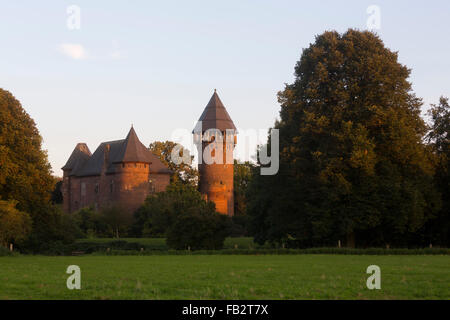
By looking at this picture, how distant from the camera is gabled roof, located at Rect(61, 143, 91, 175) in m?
99.2

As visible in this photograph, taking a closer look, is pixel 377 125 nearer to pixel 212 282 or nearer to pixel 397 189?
pixel 397 189

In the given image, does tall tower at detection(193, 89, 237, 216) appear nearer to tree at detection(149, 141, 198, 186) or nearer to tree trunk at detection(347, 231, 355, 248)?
tree at detection(149, 141, 198, 186)

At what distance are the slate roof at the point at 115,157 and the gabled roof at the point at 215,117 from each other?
853cm

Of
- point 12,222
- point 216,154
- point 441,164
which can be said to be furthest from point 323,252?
point 216,154

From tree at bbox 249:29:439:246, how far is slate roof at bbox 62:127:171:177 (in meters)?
52.5

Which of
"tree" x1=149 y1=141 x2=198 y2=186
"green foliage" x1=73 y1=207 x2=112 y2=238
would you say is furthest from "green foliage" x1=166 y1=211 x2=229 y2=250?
"tree" x1=149 y1=141 x2=198 y2=186

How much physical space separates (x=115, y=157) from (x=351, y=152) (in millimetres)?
62249

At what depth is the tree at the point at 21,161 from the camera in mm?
37938

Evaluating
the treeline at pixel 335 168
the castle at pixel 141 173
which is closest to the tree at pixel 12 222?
the treeline at pixel 335 168

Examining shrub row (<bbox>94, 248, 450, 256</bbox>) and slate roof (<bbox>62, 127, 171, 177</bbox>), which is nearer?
shrub row (<bbox>94, 248, 450, 256</bbox>)

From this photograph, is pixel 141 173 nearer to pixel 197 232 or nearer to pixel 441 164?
pixel 197 232

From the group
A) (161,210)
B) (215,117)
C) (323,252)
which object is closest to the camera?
(323,252)

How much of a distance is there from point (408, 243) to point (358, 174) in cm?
692

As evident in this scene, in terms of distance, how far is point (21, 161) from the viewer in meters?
39.2
